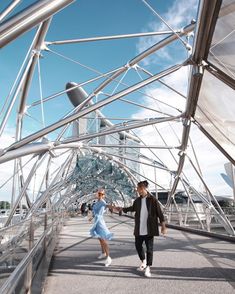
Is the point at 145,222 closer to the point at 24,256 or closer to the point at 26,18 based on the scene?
the point at 24,256

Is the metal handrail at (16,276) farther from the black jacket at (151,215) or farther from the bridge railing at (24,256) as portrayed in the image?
the black jacket at (151,215)

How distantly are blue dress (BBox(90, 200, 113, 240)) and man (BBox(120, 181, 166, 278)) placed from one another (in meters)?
1.55

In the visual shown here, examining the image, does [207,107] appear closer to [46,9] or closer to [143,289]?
[143,289]

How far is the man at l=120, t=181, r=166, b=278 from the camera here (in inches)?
321

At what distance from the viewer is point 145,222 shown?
8.21m

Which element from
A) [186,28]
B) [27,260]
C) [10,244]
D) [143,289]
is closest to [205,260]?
[143,289]

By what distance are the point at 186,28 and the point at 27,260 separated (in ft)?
42.2

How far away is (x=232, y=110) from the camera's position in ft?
44.2

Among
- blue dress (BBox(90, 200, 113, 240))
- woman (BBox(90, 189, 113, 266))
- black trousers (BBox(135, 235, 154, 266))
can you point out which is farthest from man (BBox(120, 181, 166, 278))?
blue dress (BBox(90, 200, 113, 240))

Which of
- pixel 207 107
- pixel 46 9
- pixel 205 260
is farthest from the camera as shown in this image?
pixel 207 107

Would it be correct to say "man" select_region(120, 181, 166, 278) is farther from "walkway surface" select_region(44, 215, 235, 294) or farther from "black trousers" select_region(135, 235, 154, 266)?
"walkway surface" select_region(44, 215, 235, 294)

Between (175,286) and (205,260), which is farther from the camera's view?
(205,260)

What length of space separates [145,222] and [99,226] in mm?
2015

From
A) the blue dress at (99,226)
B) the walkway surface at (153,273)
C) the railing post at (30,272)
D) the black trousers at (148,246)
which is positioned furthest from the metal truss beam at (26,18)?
the blue dress at (99,226)
